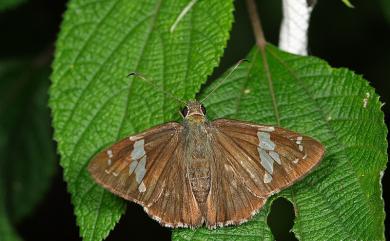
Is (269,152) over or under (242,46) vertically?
over

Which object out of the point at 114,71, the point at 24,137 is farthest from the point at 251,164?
the point at 24,137

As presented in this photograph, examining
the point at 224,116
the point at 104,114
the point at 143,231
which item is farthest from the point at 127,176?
the point at 143,231

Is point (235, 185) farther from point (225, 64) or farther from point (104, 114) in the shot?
point (225, 64)

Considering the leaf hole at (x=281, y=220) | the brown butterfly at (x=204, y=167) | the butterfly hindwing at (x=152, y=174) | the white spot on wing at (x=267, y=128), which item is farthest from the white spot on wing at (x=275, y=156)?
the leaf hole at (x=281, y=220)

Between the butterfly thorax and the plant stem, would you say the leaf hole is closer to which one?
the plant stem

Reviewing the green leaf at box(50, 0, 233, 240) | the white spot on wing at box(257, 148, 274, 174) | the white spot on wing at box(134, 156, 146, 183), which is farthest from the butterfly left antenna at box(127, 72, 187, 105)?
the white spot on wing at box(257, 148, 274, 174)

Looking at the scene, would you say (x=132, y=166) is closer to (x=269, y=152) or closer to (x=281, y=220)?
(x=269, y=152)
